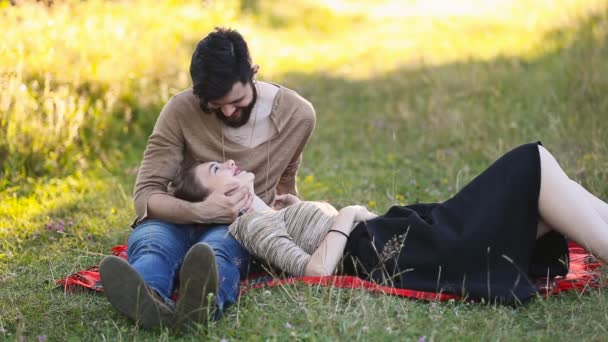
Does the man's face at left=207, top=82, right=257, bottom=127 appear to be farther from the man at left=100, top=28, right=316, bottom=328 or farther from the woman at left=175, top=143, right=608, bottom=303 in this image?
the woman at left=175, top=143, right=608, bottom=303

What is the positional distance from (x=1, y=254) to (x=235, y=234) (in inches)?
62.1

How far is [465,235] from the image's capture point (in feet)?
12.4

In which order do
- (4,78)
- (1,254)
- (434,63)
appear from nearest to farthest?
(1,254)
(4,78)
(434,63)

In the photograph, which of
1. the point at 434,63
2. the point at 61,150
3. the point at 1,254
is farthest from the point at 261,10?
the point at 1,254

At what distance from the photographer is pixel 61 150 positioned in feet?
21.1

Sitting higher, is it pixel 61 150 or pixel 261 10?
pixel 261 10

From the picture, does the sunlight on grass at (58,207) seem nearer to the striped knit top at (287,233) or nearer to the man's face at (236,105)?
the man's face at (236,105)

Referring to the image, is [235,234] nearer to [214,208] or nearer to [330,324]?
[214,208]

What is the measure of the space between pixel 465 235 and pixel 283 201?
134 centimetres

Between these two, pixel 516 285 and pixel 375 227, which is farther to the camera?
pixel 375 227

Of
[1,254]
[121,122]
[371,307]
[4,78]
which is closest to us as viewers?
[371,307]

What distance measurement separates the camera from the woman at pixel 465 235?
12.2 feet

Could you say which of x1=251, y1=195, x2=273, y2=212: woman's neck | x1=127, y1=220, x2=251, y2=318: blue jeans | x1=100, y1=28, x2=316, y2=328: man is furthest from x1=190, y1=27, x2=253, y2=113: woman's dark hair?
x1=127, y1=220, x2=251, y2=318: blue jeans

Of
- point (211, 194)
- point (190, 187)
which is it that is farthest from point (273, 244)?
point (190, 187)
